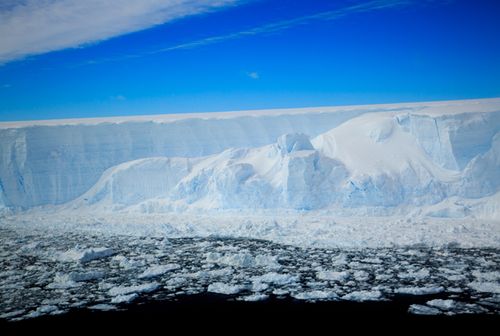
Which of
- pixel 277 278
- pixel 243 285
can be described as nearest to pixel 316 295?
pixel 277 278

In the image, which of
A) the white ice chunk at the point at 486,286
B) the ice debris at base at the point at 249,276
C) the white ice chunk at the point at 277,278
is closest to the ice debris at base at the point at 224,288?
the ice debris at base at the point at 249,276

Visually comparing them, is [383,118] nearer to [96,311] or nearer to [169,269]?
[169,269]

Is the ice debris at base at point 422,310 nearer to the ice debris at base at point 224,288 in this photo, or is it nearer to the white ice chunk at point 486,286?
the white ice chunk at point 486,286

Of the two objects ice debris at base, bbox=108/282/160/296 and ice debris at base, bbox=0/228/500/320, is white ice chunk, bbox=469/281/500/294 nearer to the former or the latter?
ice debris at base, bbox=0/228/500/320

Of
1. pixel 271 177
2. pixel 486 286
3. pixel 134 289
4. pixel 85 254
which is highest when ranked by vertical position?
pixel 271 177

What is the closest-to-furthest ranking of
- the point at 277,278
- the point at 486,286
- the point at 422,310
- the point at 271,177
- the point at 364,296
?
1. the point at 422,310
2. the point at 364,296
3. the point at 486,286
4. the point at 277,278
5. the point at 271,177

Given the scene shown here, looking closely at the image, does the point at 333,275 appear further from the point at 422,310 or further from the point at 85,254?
the point at 85,254

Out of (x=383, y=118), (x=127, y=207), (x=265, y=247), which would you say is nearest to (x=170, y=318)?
(x=265, y=247)
